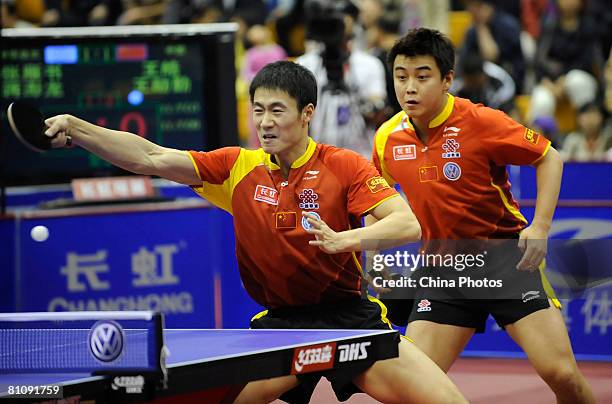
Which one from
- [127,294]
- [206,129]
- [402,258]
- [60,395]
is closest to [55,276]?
[127,294]

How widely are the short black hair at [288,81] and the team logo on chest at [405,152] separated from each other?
1002mm

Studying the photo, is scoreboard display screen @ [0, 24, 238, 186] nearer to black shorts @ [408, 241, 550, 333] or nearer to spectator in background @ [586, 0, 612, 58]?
black shorts @ [408, 241, 550, 333]

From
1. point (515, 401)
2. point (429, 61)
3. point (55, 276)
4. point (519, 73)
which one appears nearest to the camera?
point (429, 61)

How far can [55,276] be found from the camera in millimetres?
8234

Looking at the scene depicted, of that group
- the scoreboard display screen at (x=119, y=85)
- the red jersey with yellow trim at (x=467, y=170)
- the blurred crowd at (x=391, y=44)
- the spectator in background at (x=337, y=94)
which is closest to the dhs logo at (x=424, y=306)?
the red jersey with yellow trim at (x=467, y=170)

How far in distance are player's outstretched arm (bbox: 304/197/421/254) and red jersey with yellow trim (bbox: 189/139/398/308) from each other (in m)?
0.06

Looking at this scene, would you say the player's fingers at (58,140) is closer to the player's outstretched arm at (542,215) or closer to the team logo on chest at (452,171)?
the team logo on chest at (452,171)

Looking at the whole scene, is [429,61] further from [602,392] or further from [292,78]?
[602,392]

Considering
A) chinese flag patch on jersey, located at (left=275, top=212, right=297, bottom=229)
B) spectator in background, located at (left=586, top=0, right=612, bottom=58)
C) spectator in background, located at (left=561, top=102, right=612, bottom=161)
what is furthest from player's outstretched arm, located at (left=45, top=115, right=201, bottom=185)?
spectator in background, located at (left=586, top=0, right=612, bottom=58)

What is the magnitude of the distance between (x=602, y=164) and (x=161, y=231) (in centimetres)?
333

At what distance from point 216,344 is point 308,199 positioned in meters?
0.80

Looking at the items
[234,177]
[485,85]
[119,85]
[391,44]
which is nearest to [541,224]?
[234,177]

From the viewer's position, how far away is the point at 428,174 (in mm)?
5766

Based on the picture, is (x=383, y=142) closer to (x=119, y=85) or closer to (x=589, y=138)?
(x=119, y=85)
